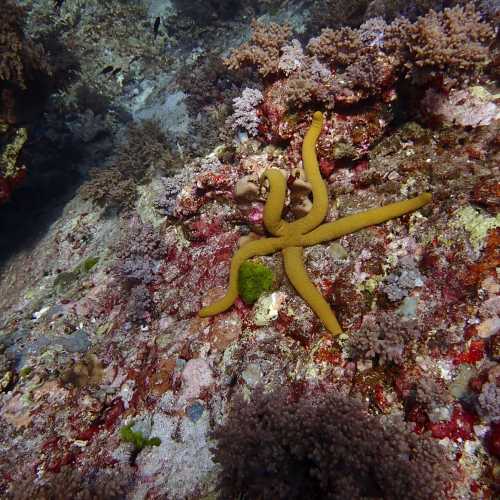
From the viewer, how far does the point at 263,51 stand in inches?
238

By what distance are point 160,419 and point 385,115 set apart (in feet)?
16.3

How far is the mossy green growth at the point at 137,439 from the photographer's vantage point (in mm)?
4266

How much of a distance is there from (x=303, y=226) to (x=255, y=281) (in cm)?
90

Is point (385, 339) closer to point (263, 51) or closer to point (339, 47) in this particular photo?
point (339, 47)

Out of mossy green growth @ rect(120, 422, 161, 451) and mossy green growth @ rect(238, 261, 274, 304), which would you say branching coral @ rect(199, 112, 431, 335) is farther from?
mossy green growth @ rect(120, 422, 161, 451)

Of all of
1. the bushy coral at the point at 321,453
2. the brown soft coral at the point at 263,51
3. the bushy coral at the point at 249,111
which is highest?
the brown soft coral at the point at 263,51

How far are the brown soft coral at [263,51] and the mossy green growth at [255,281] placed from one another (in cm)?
324

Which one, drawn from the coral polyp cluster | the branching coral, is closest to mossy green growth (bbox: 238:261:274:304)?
the coral polyp cluster

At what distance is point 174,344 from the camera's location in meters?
4.82

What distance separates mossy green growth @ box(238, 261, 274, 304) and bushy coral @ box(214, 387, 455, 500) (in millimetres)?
1245

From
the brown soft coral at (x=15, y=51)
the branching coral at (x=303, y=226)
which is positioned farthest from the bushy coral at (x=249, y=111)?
the brown soft coral at (x=15, y=51)

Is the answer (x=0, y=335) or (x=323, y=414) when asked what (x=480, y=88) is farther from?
(x=0, y=335)

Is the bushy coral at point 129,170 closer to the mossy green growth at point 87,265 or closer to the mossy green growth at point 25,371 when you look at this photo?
the mossy green growth at point 87,265

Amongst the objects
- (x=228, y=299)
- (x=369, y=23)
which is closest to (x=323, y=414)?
(x=228, y=299)
